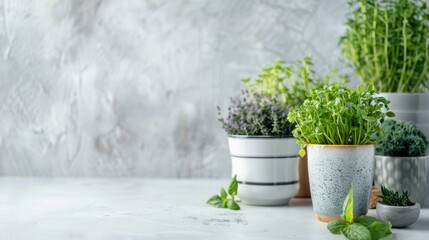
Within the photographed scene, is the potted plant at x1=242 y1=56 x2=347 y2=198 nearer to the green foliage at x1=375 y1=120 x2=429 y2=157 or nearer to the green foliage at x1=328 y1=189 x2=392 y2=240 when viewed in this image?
the green foliage at x1=375 y1=120 x2=429 y2=157

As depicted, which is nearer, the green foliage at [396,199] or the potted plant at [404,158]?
the green foliage at [396,199]

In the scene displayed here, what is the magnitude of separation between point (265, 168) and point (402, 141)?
29cm

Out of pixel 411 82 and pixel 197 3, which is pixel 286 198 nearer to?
pixel 411 82

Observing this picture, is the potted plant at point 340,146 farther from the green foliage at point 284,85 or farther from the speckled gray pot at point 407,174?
the green foliage at point 284,85

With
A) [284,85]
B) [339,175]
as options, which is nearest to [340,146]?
[339,175]

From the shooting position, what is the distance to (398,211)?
1.04 meters

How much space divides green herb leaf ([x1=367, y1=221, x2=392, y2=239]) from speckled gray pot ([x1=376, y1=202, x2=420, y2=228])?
83mm

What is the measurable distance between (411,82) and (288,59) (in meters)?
0.35

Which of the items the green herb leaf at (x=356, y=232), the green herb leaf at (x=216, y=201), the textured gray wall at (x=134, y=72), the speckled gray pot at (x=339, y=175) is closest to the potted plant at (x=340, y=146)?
the speckled gray pot at (x=339, y=175)

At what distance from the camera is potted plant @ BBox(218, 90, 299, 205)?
124 centimetres

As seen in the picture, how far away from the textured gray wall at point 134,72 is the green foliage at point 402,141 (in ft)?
1.35

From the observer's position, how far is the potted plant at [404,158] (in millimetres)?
1203

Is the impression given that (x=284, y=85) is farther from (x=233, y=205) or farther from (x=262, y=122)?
(x=233, y=205)

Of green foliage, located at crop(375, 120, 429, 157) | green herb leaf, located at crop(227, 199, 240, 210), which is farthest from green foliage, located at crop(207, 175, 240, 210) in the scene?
green foliage, located at crop(375, 120, 429, 157)
